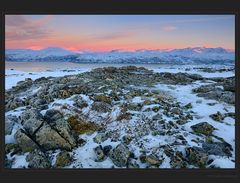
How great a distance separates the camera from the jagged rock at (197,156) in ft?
18.0

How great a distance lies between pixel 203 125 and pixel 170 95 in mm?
1936

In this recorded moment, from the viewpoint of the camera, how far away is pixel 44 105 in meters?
6.72

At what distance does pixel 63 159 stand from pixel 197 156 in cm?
285

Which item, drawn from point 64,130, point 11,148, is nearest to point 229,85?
point 64,130

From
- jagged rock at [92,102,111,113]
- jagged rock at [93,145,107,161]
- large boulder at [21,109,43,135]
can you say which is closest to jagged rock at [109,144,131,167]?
jagged rock at [93,145,107,161]

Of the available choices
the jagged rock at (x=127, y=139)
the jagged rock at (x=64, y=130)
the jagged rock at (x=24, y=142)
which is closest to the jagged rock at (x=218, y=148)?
the jagged rock at (x=127, y=139)

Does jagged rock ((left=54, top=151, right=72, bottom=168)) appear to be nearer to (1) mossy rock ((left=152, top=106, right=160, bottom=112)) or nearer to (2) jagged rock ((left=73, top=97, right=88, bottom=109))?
(2) jagged rock ((left=73, top=97, right=88, bottom=109))

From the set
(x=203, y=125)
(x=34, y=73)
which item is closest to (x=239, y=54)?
(x=203, y=125)

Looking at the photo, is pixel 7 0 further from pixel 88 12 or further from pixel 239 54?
pixel 239 54

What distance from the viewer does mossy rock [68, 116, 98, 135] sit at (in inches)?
243

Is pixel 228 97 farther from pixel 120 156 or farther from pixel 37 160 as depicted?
pixel 37 160

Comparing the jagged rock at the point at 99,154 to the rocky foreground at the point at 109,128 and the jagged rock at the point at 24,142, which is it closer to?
the rocky foreground at the point at 109,128

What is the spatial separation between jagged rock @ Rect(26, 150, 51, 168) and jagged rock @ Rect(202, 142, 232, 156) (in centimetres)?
342

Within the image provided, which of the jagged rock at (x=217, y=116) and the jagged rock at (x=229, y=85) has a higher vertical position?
the jagged rock at (x=229, y=85)
